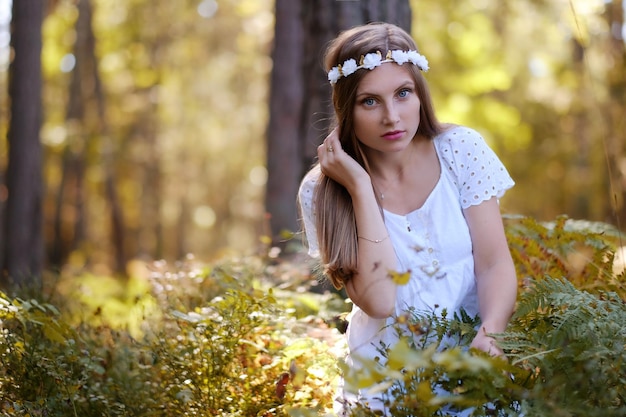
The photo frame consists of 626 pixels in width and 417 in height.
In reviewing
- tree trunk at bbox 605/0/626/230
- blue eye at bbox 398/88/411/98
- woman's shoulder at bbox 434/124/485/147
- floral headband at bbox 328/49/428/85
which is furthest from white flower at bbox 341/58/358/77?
tree trunk at bbox 605/0/626/230

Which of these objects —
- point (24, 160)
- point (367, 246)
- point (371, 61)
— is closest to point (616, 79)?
point (24, 160)

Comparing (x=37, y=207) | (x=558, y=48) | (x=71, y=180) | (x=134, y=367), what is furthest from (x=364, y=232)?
(x=71, y=180)

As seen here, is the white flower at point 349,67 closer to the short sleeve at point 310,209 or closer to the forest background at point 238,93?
the short sleeve at point 310,209

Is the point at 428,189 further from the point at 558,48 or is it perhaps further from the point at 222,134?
the point at 222,134

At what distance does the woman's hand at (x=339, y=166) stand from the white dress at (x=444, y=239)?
0.23m

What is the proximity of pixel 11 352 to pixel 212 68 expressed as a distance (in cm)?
2008

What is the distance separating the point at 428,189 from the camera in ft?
10.2

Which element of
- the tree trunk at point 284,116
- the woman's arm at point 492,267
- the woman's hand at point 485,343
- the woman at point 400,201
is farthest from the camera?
the tree trunk at point 284,116

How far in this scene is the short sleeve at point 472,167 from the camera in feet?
9.82

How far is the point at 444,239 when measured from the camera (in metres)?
2.97

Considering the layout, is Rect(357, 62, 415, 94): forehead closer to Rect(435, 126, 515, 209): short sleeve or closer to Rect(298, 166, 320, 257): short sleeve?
Rect(435, 126, 515, 209): short sleeve

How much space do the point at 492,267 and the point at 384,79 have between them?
908 mm

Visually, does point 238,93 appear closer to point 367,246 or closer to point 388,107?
point 388,107

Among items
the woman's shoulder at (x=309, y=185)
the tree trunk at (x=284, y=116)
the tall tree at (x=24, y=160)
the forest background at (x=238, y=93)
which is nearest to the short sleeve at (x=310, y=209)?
the woman's shoulder at (x=309, y=185)
